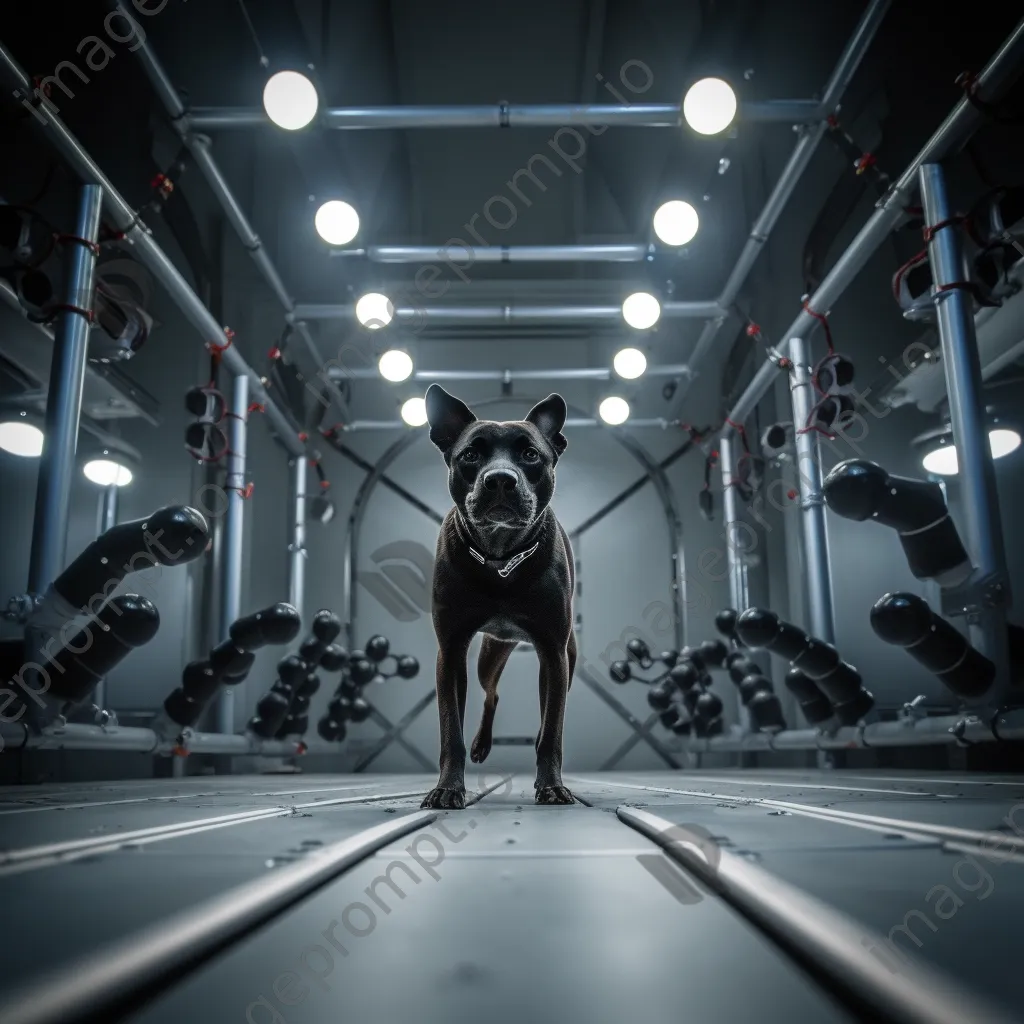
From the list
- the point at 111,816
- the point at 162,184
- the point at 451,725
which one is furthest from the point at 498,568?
the point at 162,184

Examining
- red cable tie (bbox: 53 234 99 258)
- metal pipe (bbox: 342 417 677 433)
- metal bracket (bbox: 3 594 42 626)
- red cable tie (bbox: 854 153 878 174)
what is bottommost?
metal bracket (bbox: 3 594 42 626)

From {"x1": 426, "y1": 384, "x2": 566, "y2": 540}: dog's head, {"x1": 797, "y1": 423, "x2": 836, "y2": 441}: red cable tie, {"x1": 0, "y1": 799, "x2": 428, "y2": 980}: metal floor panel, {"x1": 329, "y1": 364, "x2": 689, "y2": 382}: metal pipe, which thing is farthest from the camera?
{"x1": 329, "y1": 364, "x2": 689, "y2": 382}: metal pipe

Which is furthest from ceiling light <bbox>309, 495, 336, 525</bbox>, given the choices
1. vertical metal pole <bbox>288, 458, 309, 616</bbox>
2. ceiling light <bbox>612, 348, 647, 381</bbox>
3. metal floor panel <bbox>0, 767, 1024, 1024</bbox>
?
metal floor panel <bbox>0, 767, 1024, 1024</bbox>

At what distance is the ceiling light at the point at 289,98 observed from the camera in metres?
3.66

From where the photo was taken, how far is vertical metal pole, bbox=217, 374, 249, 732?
15.5ft

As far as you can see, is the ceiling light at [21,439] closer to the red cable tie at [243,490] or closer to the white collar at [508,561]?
the red cable tie at [243,490]

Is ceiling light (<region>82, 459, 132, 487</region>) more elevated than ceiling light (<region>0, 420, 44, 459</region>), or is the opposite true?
ceiling light (<region>82, 459, 132, 487</region>)

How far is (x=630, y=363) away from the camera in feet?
19.3

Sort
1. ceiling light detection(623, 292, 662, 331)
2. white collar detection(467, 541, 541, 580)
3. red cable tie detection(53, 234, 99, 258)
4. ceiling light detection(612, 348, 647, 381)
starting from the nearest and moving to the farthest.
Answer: white collar detection(467, 541, 541, 580) → red cable tie detection(53, 234, 99, 258) → ceiling light detection(623, 292, 662, 331) → ceiling light detection(612, 348, 647, 381)

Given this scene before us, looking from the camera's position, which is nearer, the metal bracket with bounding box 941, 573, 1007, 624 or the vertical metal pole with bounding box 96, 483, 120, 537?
→ the metal bracket with bounding box 941, 573, 1007, 624

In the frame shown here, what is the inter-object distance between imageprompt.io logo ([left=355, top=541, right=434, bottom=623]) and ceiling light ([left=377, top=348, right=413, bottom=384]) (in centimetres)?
166

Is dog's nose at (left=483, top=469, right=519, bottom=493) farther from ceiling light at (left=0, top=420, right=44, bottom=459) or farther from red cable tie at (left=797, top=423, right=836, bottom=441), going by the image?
red cable tie at (left=797, top=423, right=836, bottom=441)

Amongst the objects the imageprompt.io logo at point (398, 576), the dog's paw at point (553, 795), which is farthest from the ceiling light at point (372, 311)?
the dog's paw at point (553, 795)

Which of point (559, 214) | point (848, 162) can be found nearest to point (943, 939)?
point (848, 162)
